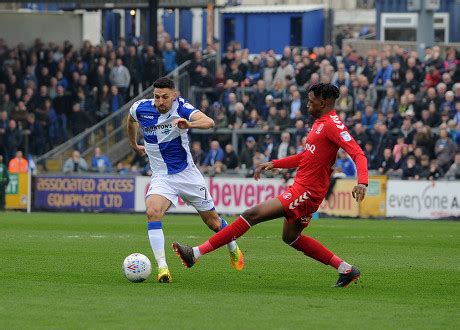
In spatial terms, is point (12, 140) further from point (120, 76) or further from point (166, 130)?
point (166, 130)

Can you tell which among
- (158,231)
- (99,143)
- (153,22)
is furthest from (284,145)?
(158,231)

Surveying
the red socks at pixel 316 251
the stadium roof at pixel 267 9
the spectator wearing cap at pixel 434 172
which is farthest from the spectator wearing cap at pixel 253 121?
the red socks at pixel 316 251

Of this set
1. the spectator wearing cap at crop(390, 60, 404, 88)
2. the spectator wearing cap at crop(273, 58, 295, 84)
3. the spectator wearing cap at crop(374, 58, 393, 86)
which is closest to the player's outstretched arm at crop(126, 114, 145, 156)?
the spectator wearing cap at crop(390, 60, 404, 88)

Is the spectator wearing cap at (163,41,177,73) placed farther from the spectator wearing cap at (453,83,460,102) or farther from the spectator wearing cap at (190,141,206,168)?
the spectator wearing cap at (453,83,460,102)

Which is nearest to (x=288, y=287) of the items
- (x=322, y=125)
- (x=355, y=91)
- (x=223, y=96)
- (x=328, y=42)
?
(x=322, y=125)

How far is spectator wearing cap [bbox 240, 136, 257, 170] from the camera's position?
108ft

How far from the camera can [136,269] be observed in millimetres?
12734

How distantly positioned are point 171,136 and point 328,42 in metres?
34.8

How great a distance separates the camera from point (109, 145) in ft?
117

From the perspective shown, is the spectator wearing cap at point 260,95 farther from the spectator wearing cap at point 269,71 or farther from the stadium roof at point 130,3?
the stadium roof at point 130,3

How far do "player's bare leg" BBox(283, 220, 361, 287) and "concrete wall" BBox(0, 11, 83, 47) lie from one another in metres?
29.9

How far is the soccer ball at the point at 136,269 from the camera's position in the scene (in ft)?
41.8

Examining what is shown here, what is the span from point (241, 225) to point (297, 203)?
24.8 inches

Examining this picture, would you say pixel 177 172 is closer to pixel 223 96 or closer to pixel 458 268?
pixel 458 268
